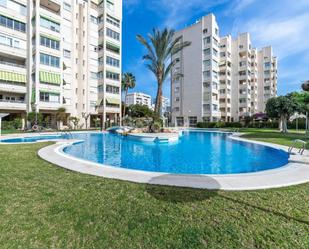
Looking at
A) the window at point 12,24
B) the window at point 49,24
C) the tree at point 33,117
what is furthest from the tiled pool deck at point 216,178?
the window at point 49,24

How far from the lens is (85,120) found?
39875mm

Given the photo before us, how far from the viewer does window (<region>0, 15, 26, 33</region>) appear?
29.7 m

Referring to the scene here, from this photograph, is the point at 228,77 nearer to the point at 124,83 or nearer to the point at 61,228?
the point at 124,83

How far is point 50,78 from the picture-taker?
33.4 m

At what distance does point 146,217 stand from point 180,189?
1641 mm

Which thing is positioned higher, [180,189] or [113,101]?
[113,101]

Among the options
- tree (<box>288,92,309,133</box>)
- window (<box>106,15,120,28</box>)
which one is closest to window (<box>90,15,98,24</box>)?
window (<box>106,15,120,28</box>)

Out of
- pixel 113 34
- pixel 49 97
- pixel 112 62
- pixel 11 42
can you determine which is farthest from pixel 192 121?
pixel 11 42

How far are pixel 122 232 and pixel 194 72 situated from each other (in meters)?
55.2

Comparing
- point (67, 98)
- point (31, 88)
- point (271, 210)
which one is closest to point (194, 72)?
point (67, 98)

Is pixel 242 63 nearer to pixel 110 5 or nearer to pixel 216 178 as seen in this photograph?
pixel 110 5

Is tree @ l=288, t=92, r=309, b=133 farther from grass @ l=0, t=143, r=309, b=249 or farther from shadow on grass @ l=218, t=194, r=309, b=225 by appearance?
shadow on grass @ l=218, t=194, r=309, b=225

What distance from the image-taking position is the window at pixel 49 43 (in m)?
32.5

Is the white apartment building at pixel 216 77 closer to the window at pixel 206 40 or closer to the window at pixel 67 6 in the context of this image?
the window at pixel 206 40
